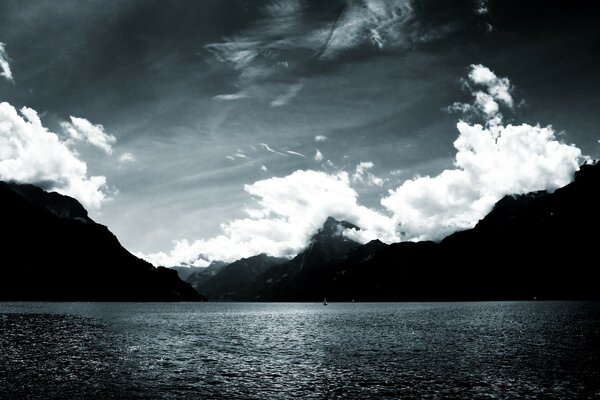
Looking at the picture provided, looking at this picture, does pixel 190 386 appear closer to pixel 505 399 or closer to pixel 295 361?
pixel 295 361

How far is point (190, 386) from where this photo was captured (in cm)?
4038

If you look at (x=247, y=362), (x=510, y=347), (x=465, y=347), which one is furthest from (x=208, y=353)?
(x=510, y=347)

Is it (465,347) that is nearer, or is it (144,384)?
(144,384)

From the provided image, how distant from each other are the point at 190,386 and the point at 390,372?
22.3 m

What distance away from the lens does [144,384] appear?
135ft

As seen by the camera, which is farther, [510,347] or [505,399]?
[510,347]

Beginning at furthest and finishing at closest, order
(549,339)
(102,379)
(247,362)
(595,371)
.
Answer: (549,339) → (247,362) → (595,371) → (102,379)

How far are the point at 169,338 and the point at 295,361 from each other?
3960 centimetres

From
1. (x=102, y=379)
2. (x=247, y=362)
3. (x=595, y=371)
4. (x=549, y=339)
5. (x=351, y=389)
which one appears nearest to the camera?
(x=351, y=389)

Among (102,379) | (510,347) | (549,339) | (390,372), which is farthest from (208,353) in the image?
(549,339)

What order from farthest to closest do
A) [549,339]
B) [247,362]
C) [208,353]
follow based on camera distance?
[549,339]
[208,353]
[247,362]

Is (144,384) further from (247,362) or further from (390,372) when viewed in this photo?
(390,372)

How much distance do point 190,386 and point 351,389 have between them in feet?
50.9

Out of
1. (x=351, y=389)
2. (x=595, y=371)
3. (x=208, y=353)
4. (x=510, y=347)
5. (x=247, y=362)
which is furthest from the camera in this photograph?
(x=510, y=347)
